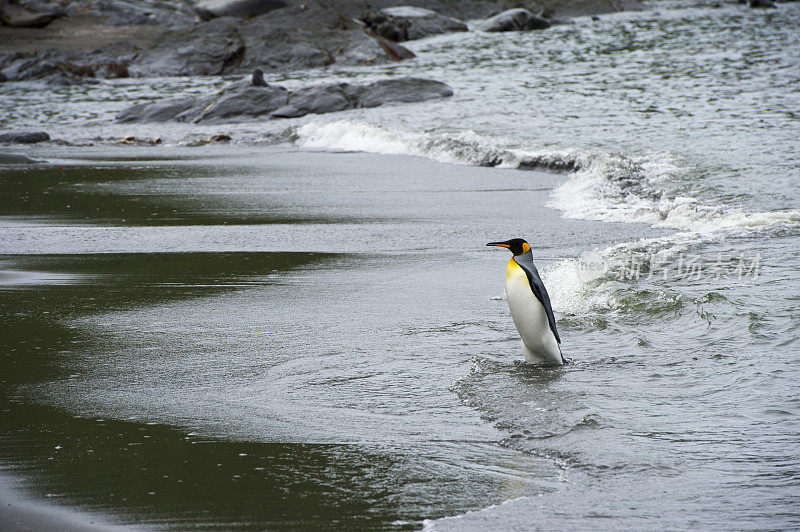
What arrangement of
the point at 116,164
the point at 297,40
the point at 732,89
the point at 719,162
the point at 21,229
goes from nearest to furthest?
the point at 21,229, the point at 719,162, the point at 116,164, the point at 732,89, the point at 297,40

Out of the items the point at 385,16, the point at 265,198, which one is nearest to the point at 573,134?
the point at 265,198

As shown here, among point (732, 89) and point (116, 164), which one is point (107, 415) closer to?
point (116, 164)

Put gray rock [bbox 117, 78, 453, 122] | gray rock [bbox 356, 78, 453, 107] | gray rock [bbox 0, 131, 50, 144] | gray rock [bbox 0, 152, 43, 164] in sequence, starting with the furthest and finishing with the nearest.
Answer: gray rock [bbox 356, 78, 453, 107] → gray rock [bbox 117, 78, 453, 122] → gray rock [bbox 0, 131, 50, 144] → gray rock [bbox 0, 152, 43, 164]

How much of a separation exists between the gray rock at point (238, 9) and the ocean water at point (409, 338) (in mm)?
24290

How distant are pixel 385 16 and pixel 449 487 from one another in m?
34.3

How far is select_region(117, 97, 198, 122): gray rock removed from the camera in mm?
18641

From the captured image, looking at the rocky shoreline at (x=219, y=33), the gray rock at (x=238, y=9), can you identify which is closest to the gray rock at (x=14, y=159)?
the rocky shoreline at (x=219, y=33)

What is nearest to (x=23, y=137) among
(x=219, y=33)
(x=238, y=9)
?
(x=219, y=33)

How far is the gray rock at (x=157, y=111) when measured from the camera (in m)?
18.6

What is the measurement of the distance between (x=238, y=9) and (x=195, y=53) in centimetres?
785

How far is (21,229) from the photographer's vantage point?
27.3ft

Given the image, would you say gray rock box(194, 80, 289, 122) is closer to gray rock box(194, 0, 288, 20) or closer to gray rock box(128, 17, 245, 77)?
gray rock box(128, 17, 245, 77)

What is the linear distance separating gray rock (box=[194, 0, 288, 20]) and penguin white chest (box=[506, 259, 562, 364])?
33150 millimetres

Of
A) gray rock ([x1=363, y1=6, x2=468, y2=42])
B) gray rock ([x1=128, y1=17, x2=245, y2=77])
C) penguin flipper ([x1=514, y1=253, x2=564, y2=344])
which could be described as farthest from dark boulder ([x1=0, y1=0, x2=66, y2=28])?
penguin flipper ([x1=514, y1=253, x2=564, y2=344])
